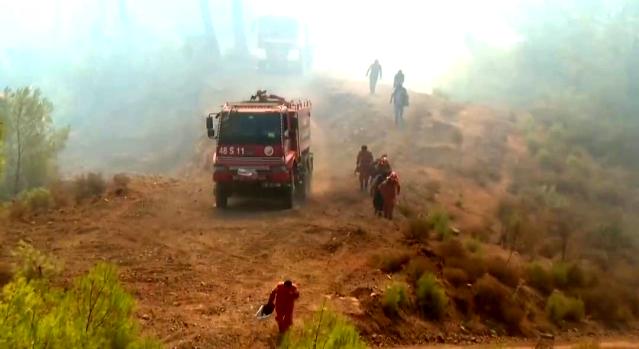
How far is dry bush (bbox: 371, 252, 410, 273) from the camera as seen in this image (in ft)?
42.6

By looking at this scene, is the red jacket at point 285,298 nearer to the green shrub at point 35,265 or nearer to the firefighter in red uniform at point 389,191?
the green shrub at point 35,265

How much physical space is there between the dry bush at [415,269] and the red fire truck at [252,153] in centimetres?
523

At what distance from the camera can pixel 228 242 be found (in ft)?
47.8

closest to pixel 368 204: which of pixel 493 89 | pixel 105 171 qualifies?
pixel 105 171

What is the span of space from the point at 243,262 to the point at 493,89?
1649 inches

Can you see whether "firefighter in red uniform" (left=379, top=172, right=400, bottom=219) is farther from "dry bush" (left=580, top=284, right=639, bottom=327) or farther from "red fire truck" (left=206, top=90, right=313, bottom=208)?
"dry bush" (left=580, top=284, right=639, bottom=327)

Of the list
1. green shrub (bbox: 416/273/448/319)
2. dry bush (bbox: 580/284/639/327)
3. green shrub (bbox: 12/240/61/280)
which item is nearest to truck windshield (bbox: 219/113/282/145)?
green shrub (bbox: 12/240/61/280)

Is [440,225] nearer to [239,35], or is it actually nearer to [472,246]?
[472,246]

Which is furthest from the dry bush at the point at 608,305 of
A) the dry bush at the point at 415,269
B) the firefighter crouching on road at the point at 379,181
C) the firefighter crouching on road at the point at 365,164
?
the firefighter crouching on road at the point at 365,164

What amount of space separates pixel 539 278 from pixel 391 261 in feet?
11.7

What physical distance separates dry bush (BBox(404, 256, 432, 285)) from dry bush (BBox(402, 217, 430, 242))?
6.75 ft

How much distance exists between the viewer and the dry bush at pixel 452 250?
13.9m

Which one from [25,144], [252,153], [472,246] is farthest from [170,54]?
[472,246]

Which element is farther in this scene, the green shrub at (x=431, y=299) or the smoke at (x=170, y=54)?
the smoke at (x=170, y=54)
